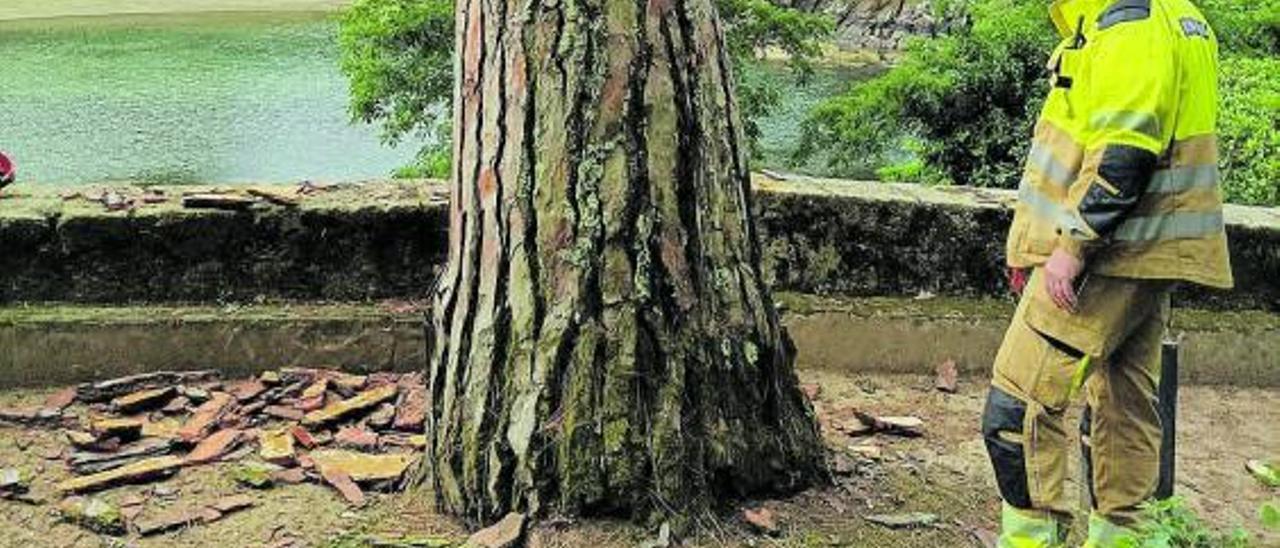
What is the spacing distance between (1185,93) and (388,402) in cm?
237

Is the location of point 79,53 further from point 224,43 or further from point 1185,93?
point 1185,93

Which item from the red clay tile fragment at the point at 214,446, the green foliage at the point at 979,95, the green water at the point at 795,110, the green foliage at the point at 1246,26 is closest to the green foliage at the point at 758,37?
the green water at the point at 795,110

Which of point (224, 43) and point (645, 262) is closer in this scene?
point (645, 262)

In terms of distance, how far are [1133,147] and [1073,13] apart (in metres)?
0.41

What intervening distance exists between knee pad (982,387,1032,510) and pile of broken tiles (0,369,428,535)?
1470 mm

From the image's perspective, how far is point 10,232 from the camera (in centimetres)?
455

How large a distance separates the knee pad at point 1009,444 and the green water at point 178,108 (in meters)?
10.8

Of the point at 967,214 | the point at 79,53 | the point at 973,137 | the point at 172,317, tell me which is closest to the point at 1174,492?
the point at 967,214

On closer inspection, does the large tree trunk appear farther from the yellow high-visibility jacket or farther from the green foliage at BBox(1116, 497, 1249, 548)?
the green foliage at BBox(1116, 497, 1249, 548)

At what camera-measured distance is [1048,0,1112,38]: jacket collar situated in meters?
3.34

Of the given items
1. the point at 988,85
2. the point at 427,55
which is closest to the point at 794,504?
the point at 988,85

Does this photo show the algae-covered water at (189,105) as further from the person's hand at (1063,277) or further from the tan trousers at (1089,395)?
the person's hand at (1063,277)

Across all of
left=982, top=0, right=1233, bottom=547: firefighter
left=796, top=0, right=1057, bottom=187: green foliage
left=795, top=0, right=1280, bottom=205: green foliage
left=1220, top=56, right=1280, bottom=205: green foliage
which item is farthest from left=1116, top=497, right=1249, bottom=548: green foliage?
left=796, top=0, right=1057, bottom=187: green foliage

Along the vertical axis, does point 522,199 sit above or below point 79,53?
above
